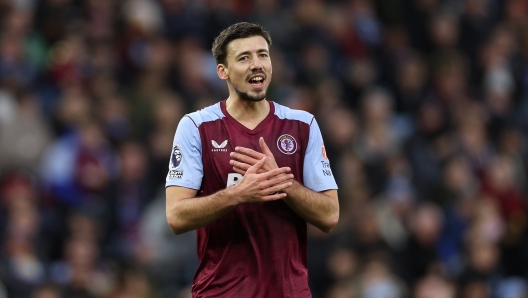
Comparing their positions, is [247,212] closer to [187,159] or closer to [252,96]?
[187,159]

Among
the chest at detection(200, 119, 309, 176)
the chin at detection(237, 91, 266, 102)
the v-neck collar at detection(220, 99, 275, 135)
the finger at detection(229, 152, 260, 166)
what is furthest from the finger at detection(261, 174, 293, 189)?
the chin at detection(237, 91, 266, 102)

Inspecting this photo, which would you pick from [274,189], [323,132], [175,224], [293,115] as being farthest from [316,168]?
[323,132]

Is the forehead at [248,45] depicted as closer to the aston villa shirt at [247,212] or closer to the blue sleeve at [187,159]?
the aston villa shirt at [247,212]

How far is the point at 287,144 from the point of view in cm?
591

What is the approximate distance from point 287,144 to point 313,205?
1.33 ft

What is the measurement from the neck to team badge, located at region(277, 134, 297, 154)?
0.18 m

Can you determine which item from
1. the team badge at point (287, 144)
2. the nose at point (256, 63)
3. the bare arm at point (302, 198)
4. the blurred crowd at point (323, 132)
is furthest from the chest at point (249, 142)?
the blurred crowd at point (323, 132)

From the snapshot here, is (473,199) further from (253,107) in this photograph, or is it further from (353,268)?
(253,107)

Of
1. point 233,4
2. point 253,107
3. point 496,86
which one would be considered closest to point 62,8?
point 233,4

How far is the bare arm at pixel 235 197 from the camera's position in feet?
18.2

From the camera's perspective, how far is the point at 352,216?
471 inches

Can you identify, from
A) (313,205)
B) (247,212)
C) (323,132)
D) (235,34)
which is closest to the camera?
(313,205)

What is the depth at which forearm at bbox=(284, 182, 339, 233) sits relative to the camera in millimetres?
5668

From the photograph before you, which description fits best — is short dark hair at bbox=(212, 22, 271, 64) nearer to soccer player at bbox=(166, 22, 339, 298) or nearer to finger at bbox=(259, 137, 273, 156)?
soccer player at bbox=(166, 22, 339, 298)
